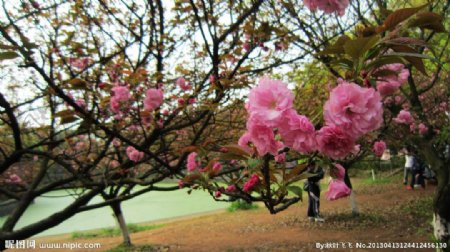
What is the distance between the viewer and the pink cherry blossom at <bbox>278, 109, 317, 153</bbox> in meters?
0.69

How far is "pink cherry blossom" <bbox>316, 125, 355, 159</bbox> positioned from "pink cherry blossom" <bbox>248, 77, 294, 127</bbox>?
0.09 m

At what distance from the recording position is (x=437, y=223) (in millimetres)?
3990

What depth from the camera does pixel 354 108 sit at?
0.68 metres

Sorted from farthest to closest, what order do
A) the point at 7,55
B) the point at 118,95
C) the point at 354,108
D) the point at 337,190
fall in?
the point at 118,95 < the point at 7,55 < the point at 337,190 < the point at 354,108

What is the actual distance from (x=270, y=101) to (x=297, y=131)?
79 millimetres

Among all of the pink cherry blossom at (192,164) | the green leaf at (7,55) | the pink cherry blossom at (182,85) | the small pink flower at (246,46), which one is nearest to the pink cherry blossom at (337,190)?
the pink cherry blossom at (192,164)

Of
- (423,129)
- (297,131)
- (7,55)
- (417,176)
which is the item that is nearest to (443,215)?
(423,129)

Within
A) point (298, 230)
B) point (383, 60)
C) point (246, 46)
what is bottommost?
point (298, 230)

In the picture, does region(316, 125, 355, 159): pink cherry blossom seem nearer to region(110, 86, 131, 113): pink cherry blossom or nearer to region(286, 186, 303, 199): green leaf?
region(286, 186, 303, 199): green leaf

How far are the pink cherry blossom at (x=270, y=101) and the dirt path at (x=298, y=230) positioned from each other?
18.1 ft

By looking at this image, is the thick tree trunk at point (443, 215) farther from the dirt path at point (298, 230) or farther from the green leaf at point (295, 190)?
the green leaf at point (295, 190)

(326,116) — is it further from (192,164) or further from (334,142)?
(192,164)

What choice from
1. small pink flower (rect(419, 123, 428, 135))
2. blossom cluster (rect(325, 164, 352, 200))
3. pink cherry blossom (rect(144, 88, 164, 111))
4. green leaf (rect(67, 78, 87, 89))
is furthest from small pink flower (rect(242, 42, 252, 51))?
small pink flower (rect(419, 123, 428, 135))

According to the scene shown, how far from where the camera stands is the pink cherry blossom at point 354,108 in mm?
680
